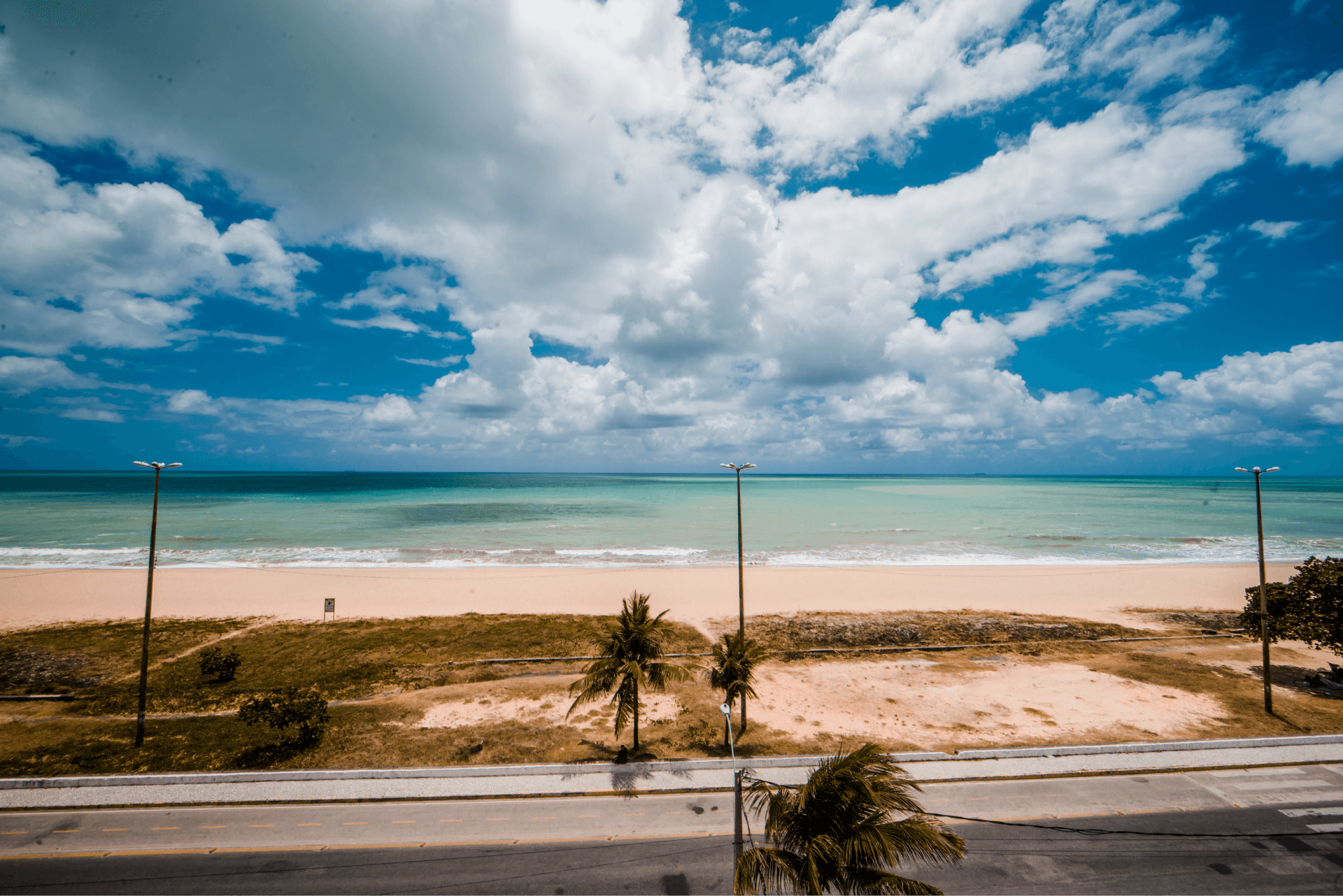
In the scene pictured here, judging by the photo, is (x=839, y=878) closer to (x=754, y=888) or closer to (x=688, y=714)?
(x=754, y=888)

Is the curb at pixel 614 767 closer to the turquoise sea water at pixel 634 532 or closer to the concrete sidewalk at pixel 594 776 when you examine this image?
the concrete sidewalk at pixel 594 776

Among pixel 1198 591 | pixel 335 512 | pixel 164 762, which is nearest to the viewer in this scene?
pixel 164 762

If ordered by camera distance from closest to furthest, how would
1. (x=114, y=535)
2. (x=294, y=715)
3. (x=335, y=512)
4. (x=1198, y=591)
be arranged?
(x=294, y=715), (x=1198, y=591), (x=114, y=535), (x=335, y=512)

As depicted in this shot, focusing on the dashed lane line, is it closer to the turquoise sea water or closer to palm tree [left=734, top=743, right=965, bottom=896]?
palm tree [left=734, top=743, right=965, bottom=896]

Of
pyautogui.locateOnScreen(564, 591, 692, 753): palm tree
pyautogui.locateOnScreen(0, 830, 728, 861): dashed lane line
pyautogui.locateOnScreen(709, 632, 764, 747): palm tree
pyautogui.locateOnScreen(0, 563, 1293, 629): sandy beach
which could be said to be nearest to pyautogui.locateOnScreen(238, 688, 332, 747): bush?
pyautogui.locateOnScreen(0, 830, 728, 861): dashed lane line

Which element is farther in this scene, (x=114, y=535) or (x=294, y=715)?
(x=114, y=535)

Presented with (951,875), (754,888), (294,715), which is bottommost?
(951,875)

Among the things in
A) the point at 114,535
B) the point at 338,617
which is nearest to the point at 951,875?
the point at 338,617

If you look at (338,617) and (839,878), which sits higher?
(839,878)
